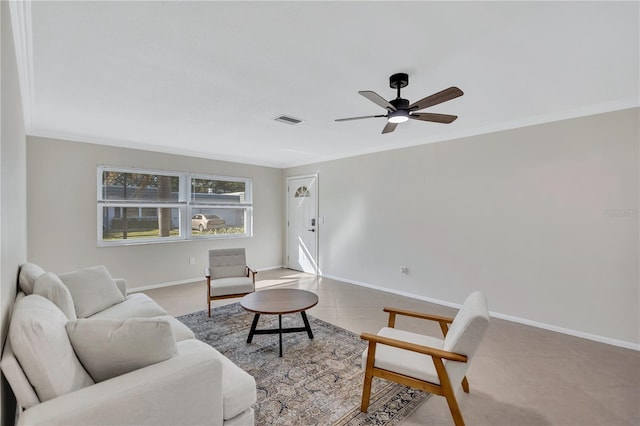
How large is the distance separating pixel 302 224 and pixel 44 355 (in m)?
5.36

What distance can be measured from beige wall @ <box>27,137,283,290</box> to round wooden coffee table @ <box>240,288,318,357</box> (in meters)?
2.78

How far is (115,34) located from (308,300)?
2.64 meters

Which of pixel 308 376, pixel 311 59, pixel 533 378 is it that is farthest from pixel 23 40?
pixel 533 378

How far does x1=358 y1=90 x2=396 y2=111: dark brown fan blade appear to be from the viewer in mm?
1980

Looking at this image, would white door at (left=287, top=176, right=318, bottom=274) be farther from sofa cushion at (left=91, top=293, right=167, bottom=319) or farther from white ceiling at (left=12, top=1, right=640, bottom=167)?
sofa cushion at (left=91, top=293, right=167, bottom=319)

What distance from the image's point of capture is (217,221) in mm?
5883

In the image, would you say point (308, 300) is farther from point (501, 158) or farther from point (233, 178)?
point (233, 178)

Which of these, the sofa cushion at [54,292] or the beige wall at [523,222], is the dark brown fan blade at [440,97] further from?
the sofa cushion at [54,292]

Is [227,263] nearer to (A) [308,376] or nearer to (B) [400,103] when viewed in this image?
(A) [308,376]

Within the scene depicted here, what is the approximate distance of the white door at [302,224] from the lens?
6164 millimetres

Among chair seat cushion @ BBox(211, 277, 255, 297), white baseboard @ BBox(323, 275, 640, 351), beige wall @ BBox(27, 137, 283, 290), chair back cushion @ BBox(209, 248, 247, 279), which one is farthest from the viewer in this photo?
chair back cushion @ BBox(209, 248, 247, 279)

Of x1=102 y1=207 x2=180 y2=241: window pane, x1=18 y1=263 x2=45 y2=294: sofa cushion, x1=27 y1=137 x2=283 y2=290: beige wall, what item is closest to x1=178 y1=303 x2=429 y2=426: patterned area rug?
x1=18 y1=263 x2=45 y2=294: sofa cushion

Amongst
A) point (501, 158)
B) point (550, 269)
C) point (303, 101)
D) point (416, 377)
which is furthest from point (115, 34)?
point (550, 269)

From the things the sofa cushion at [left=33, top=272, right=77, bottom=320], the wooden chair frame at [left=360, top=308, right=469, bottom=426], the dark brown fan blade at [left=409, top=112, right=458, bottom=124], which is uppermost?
the dark brown fan blade at [left=409, top=112, right=458, bottom=124]
